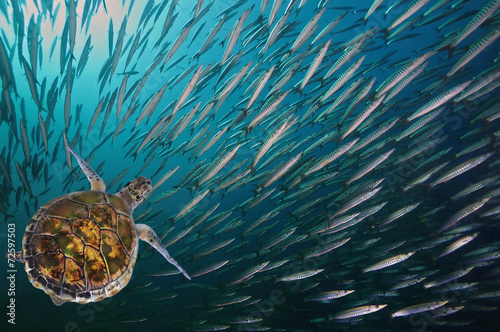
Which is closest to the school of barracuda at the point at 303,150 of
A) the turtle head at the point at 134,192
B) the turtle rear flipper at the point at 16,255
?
the turtle head at the point at 134,192

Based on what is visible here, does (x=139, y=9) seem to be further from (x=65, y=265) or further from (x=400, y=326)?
(x=400, y=326)

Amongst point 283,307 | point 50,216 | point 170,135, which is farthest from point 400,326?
point 50,216

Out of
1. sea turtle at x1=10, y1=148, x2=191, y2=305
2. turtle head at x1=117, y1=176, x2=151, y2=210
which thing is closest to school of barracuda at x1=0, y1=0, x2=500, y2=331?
turtle head at x1=117, y1=176, x2=151, y2=210

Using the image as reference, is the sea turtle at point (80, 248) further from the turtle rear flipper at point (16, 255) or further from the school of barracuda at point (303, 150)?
the school of barracuda at point (303, 150)

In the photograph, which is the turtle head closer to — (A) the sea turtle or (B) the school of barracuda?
(A) the sea turtle

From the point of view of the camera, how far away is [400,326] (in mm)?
6691

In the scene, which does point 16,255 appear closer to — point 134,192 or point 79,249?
point 79,249

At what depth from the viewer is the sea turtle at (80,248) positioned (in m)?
2.12

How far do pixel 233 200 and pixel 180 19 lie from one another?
20.0m

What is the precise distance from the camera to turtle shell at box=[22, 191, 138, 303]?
2115 millimetres

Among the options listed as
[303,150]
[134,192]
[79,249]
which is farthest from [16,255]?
[303,150]

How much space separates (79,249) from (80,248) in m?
0.01

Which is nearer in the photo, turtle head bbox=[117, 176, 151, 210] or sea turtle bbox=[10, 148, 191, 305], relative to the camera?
sea turtle bbox=[10, 148, 191, 305]

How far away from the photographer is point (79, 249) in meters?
2.25
